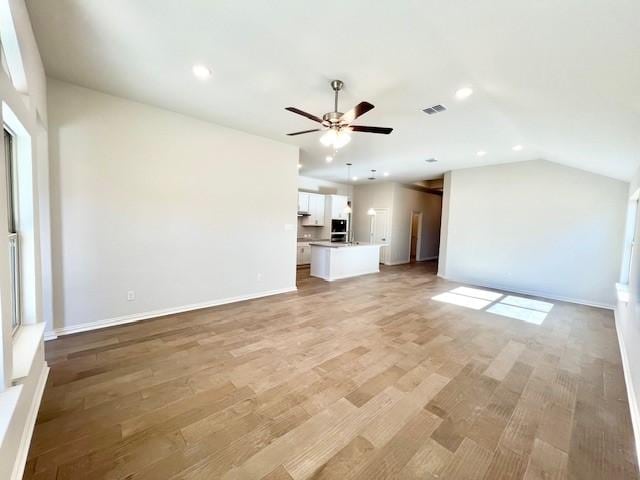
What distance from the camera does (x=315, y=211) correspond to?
29.3 ft

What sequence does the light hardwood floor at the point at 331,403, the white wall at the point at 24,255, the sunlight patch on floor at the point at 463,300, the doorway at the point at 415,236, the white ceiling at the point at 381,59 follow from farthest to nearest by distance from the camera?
the doorway at the point at 415,236 < the sunlight patch on floor at the point at 463,300 < the white ceiling at the point at 381,59 < the light hardwood floor at the point at 331,403 < the white wall at the point at 24,255

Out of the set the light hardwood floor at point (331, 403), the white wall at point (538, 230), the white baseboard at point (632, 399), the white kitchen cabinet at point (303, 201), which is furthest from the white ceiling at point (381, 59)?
the white kitchen cabinet at point (303, 201)

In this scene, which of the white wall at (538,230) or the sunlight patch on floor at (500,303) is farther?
the white wall at (538,230)

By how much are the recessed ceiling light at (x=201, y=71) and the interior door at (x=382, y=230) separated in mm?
7528

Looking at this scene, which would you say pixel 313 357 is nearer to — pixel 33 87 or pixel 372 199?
pixel 33 87

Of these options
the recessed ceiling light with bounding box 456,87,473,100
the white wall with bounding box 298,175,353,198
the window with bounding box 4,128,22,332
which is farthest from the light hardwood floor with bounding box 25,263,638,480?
the white wall with bounding box 298,175,353,198

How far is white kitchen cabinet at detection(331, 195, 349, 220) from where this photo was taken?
9.21 meters

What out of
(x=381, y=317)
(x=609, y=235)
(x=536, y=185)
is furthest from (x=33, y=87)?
(x=609, y=235)

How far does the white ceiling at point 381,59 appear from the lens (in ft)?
5.78

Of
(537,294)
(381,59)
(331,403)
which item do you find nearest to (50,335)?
(331,403)

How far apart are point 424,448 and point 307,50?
10.4ft

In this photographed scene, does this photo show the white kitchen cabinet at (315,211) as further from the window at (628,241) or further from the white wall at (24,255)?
the window at (628,241)

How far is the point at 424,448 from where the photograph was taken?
172 centimetres

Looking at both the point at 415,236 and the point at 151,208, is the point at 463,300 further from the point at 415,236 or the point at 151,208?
the point at 415,236
